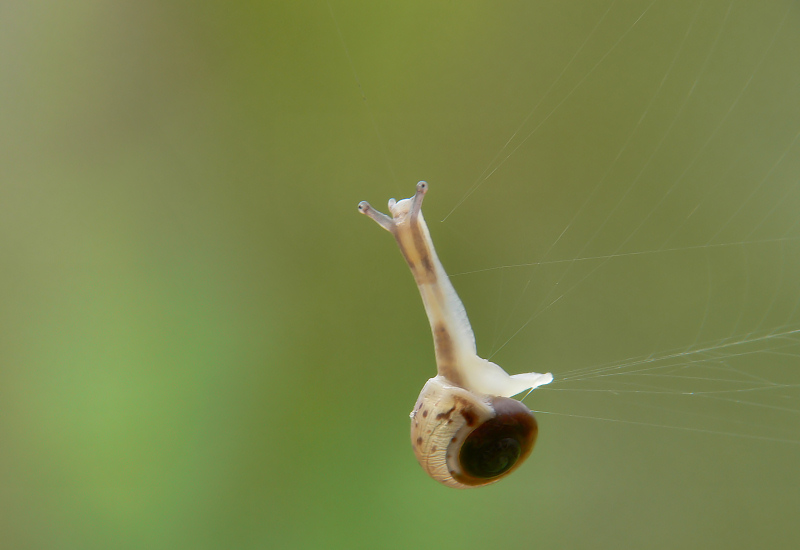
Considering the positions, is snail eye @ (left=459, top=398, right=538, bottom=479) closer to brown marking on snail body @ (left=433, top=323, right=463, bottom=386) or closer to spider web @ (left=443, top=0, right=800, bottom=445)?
brown marking on snail body @ (left=433, top=323, right=463, bottom=386)

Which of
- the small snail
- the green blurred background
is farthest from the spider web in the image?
the small snail

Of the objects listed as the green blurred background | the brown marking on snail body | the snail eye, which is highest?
the green blurred background

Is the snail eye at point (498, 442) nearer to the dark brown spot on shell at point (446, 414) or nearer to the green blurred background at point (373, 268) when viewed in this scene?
the dark brown spot on shell at point (446, 414)

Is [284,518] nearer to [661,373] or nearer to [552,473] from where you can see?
[552,473]

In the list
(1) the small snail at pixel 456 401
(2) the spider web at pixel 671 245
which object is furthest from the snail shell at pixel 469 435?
(2) the spider web at pixel 671 245

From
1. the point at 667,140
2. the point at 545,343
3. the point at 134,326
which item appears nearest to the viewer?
the point at 667,140

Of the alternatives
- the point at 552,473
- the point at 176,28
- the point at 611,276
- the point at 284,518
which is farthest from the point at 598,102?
Answer: the point at 284,518
